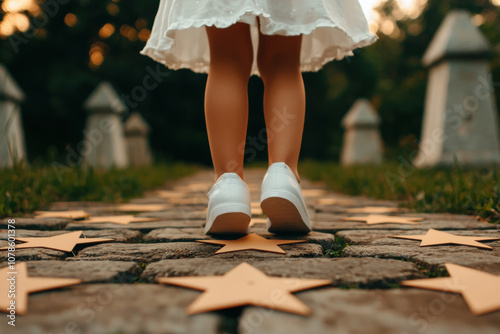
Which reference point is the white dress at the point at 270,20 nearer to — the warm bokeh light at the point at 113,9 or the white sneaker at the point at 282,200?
the white sneaker at the point at 282,200

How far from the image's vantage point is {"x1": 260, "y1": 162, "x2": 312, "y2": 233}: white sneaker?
1324 millimetres

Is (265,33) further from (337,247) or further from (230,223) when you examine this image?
(337,247)

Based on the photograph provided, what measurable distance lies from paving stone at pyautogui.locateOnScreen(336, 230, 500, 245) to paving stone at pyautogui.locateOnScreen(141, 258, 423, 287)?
314 mm

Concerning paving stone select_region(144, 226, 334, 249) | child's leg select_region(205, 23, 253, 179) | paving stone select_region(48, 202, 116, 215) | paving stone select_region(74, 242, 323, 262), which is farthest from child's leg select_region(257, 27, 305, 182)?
paving stone select_region(48, 202, 116, 215)

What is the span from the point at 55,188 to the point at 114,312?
7.80 ft

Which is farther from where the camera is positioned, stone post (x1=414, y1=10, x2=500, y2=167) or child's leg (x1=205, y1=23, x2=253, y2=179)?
stone post (x1=414, y1=10, x2=500, y2=167)

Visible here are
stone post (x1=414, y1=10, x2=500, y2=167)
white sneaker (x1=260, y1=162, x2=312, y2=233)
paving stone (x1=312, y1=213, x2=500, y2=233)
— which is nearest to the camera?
white sneaker (x1=260, y1=162, x2=312, y2=233)

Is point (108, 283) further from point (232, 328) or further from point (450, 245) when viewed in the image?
point (450, 245)

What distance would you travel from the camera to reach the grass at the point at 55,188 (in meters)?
2.16

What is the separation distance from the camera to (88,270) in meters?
1.03

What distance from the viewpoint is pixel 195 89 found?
42.1 feet

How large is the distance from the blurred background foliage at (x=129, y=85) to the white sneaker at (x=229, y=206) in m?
6.72

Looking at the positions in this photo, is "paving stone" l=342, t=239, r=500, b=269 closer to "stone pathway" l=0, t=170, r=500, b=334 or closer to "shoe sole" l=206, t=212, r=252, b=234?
"stone pathway" l=0, t=170, r=500, b=334

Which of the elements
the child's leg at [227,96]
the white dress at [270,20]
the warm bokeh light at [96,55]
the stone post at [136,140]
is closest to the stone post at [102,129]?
the stone post at [136,140]
